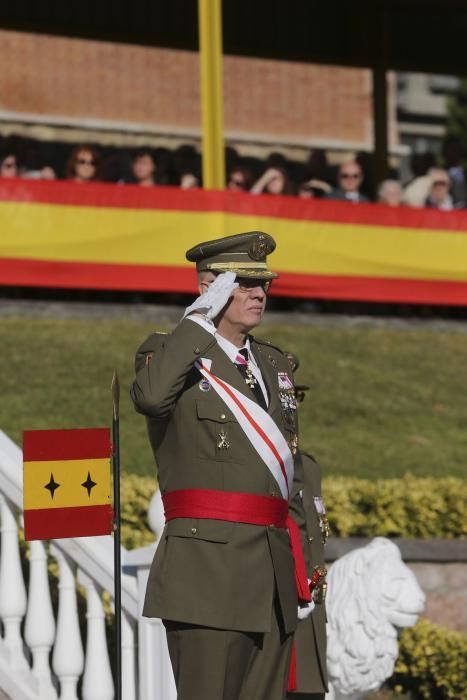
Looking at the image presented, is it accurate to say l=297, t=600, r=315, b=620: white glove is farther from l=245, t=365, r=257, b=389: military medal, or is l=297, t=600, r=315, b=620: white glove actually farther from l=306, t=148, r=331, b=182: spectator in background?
l=306, t=148, r=331, b=182: spectator in background

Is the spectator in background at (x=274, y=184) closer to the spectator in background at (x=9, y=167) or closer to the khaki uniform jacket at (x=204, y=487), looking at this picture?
the spectator in background at (x=9, y=167)

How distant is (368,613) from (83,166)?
8014 mm

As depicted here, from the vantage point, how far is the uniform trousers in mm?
5141

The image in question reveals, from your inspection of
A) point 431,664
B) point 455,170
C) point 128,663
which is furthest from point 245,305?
point 455,170

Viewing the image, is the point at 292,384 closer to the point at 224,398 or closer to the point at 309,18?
the point at 224,398

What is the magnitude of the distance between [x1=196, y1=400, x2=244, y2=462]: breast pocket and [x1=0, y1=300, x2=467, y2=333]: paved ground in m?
8.03

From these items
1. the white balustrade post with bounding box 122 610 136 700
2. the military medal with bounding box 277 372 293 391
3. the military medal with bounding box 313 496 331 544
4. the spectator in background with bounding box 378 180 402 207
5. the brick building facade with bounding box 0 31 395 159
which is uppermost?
the brick building facade with bounding box 0 31 395 159

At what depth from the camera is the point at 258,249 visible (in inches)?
218

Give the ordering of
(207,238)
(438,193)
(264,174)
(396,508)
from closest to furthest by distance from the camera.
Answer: (396,508) → (207,238) → (264,174) → (438,193)

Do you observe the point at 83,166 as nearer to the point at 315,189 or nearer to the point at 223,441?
the point at 315,189

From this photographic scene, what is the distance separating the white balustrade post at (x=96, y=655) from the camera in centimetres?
648

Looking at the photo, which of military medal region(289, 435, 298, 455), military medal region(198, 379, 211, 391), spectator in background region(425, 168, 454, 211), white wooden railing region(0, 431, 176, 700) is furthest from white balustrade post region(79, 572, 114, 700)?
spectator in background region(425, 168, 454, 211)

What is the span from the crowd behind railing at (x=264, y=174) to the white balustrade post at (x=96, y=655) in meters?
7.59

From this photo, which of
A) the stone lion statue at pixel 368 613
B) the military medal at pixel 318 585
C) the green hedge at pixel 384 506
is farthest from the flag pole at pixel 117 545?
the green hedge at pixel 384 506
